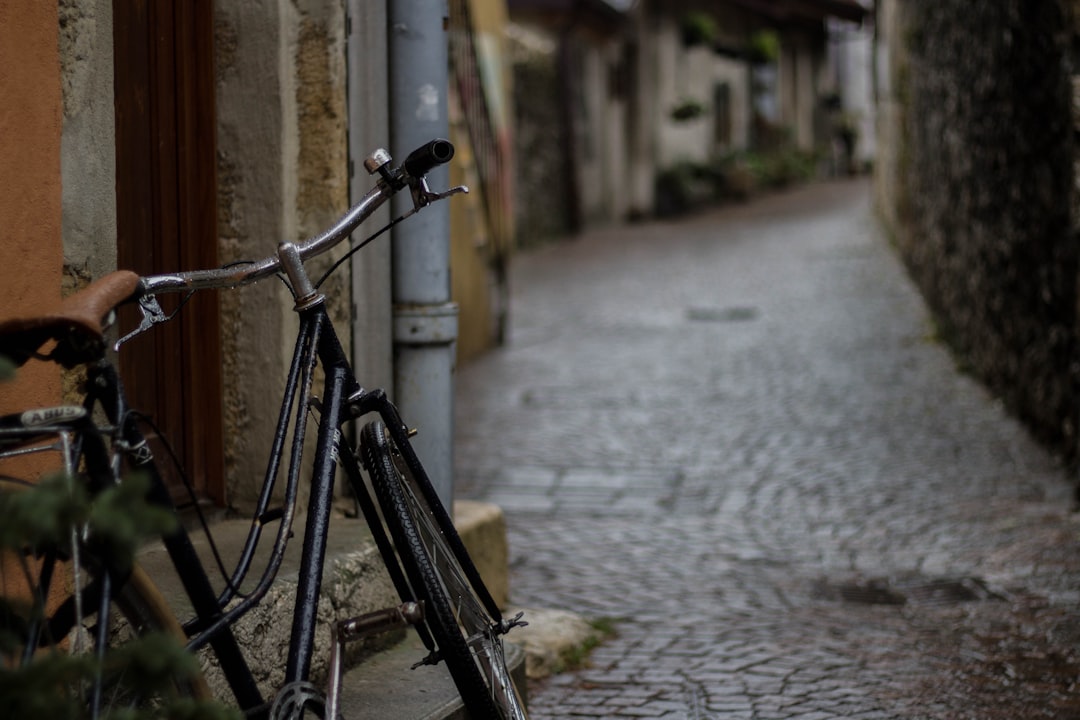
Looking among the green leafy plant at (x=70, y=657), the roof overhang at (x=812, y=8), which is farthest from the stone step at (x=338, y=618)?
the roof overhang at (x=812, y=8)

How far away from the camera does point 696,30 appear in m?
24.4

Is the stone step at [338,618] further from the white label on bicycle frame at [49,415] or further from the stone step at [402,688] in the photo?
the white label on bicycle frame at [49,415]

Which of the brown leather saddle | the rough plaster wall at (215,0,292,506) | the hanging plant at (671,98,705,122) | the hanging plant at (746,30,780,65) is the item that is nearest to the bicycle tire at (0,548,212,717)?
the brown leather saddle

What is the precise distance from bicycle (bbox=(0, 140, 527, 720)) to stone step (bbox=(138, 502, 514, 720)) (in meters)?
0.16

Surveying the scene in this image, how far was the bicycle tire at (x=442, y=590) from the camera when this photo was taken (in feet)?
8.91

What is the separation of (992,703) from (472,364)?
21.7 feet

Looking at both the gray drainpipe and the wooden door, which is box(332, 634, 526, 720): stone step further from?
the wooden door

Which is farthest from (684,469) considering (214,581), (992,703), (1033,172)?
(214,581)

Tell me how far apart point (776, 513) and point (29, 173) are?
13.5 ft

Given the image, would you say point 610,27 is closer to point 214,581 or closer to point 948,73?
point 948,73

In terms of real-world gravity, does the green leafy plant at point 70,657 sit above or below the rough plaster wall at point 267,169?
below

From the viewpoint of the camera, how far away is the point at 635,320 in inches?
474

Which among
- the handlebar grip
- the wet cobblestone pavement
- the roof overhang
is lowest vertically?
the wet cobblestone pavement

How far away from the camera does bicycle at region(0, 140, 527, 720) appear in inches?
80.2
